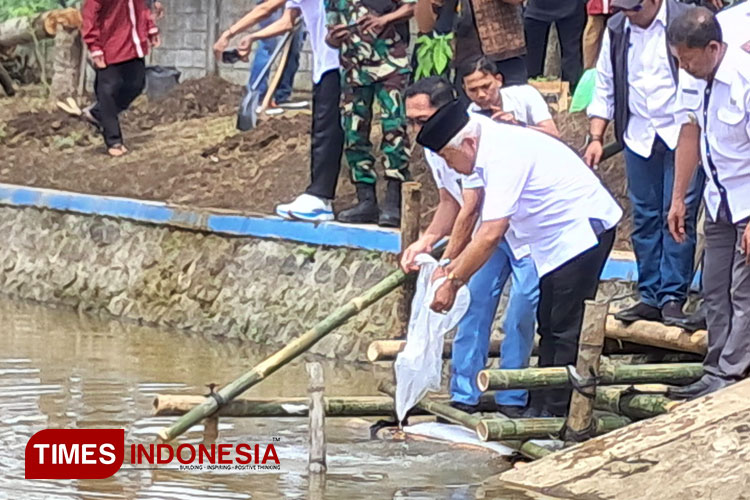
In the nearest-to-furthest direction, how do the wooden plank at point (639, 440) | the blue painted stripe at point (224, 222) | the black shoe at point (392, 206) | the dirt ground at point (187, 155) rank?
1. the wooden plank at point (639, 440)
2. the blue painted stripe at point (224, 222)
3. the black shoe at point (392, 206)
4. the dirt ground at point (187, 155)

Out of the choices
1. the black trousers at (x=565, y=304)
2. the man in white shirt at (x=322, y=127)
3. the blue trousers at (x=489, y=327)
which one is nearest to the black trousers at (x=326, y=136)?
the man in white shirt at (x=322, y=127)

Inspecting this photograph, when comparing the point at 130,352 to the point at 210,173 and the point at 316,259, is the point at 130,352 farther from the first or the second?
the point at 210,173

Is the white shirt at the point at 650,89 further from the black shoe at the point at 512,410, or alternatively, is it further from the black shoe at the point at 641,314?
the black shoe at the point at 512,410

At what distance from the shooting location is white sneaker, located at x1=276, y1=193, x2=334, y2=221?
12.3 meters

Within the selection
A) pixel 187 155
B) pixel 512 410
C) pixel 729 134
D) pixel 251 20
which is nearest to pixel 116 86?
pixel 187 155

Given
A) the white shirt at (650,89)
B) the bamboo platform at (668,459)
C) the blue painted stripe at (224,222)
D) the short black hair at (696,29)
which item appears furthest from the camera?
the blue painted stripe at (224,222)

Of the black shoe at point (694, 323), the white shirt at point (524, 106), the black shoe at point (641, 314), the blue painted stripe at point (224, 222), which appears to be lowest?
the blue painted stripe at point (224, 222)

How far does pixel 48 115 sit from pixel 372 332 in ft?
20.7

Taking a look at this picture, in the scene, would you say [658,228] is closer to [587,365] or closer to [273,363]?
[587,365]

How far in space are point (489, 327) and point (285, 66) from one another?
21.5 ft

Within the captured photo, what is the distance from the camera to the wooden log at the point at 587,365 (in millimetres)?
8062

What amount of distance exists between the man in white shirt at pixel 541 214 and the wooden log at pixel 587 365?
36cm

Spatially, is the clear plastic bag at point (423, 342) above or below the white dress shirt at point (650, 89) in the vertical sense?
below

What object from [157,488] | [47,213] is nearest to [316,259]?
[47,213]
